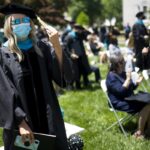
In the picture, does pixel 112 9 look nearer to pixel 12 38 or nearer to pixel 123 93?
pixel 123 93

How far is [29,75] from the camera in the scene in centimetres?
353

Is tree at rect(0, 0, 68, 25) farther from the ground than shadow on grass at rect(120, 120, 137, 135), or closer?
closer

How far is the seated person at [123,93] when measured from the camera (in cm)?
614

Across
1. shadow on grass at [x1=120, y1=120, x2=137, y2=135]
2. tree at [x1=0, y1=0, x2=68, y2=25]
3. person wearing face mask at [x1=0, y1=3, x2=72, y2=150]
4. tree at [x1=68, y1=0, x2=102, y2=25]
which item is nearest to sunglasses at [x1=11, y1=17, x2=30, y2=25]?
person wearing face mask at [x1=0, y1=3, x2=72, y2=150]

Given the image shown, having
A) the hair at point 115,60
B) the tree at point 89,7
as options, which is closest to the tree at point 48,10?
the tree at point 89,7

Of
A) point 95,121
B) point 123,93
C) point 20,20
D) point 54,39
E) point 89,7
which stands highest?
point 20,20

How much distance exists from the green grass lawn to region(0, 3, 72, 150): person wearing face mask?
240 centimetres

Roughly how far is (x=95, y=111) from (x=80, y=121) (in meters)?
0.76

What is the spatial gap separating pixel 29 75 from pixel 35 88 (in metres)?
0.12

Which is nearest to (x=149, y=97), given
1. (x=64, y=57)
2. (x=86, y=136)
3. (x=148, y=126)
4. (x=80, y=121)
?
(x=148, y=126)

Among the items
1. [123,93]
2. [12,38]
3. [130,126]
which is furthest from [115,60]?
[12,38]

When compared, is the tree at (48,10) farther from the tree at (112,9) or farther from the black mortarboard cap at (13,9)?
the black mortarboard cap at (13,9)

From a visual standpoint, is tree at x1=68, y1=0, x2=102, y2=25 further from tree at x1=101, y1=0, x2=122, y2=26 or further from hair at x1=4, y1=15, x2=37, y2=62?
hair at x1=4, y1=15, x2=37, y2=62

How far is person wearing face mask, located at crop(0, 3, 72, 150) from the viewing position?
340 cm
